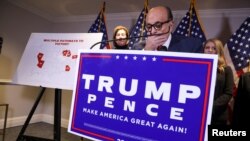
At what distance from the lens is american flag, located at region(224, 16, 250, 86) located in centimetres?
272

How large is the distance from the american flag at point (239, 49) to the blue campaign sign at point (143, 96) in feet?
8.15

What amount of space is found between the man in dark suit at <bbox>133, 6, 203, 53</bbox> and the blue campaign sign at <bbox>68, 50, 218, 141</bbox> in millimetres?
960

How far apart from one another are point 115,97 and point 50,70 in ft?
5.26

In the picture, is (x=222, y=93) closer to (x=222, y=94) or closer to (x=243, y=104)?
(x=222, y=94)

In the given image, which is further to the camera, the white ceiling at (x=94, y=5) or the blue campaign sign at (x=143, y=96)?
the white ceiling at (x=94, y=5)

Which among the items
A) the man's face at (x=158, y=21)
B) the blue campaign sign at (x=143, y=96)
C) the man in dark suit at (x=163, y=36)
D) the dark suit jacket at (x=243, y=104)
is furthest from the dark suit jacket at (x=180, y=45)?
the blue campaign sign at (x=143, y=96)

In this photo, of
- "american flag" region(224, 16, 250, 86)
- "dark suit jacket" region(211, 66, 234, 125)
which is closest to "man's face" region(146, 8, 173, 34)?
"dark suit jacket" region(211, 66, 234, 125)

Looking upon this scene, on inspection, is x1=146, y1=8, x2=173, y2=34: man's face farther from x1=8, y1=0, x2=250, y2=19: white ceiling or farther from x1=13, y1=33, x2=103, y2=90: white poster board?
x1=8, y1=0, x2=250, y2=19: white ceiling

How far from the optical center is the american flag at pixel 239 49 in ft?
8.94

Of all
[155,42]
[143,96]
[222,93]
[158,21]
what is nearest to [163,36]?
[155,42]

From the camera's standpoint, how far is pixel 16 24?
150 inches

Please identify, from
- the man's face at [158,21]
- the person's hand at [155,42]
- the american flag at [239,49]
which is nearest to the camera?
→ the man's face at [158,21]

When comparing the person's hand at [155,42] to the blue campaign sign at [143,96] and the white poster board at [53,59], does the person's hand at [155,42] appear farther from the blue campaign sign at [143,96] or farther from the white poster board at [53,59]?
the blue campaign sign at [143,96]

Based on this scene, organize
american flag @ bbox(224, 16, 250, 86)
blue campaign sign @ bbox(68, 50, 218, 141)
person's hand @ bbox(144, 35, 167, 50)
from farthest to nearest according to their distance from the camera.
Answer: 1. american flag @ bbox(224, 16, 250, 86)
2. person's hand @ bbox(144, 35, 167, 50)
3. blue campaign sign @ bbox(68, 50, 218, 141)
